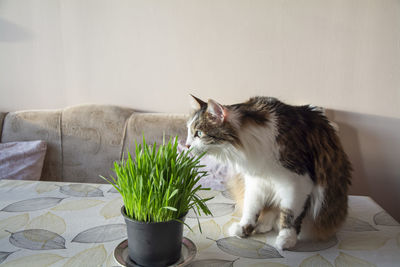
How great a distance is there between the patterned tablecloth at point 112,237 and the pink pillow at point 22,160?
613 millimetres

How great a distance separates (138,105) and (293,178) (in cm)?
135

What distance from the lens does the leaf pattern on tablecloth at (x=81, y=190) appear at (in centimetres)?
117

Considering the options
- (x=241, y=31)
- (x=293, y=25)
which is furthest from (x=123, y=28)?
(x=293, y=25)

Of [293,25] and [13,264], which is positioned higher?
[293,25]

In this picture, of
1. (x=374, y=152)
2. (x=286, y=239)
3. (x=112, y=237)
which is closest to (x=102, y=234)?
(x=112, y=237)

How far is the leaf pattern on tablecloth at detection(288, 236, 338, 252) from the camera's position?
85 cm

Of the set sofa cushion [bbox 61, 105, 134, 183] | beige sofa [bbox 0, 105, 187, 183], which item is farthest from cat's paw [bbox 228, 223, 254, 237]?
sofa cushion [bbox 61, 105, 134, 183]

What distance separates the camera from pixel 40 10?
1.97m

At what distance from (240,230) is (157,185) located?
35 cm

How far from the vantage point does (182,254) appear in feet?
2.52

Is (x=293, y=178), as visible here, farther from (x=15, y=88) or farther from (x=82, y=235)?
(x=15, y=88)

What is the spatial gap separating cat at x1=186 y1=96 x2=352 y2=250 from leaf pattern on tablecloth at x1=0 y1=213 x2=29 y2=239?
55 cm

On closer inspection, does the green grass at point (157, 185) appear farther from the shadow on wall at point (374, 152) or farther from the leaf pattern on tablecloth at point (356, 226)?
the shadow on wall at point (374, 152)

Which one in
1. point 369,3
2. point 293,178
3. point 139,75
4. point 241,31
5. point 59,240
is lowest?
point 59,240
